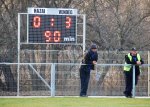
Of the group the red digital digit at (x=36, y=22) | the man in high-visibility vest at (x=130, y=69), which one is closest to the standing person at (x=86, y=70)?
the man in high-visibility vest at (x=130, y=69)

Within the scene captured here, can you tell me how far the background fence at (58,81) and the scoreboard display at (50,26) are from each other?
101cm

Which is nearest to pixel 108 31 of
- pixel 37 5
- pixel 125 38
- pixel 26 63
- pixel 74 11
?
pixel 125 38

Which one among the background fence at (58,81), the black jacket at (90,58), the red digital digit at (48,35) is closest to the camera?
the black jacket at (90,58)

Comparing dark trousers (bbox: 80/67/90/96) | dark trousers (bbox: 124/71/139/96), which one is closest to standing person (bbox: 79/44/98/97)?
dark trousers (bbox: 80/67/90/96)

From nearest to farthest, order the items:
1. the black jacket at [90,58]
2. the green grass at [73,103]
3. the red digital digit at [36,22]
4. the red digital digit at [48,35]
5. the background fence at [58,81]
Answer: the green grass at [73,103] → the black jacket at [90,58] → the background fence at [58,81] → the red digital digit at [48,35] → the red digital digit at [36,22]

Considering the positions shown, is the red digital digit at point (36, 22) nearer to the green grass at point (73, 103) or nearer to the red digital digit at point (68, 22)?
the red digital digit at point (68, 22)

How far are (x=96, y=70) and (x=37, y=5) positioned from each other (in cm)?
660

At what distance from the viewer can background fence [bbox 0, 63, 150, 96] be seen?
22750mm

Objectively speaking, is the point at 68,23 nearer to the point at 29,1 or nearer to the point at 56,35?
the point at 56,35

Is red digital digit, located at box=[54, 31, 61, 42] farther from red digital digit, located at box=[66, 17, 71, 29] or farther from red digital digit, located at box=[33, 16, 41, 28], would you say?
red digital digit, located at box=[33, 16, 41, 28]

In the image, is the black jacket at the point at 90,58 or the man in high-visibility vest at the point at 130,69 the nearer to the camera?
the black jacket at the point at 90,58

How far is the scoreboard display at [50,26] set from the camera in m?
23.1

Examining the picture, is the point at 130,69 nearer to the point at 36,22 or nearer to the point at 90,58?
the point at 90,58

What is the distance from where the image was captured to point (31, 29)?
23.2 m
